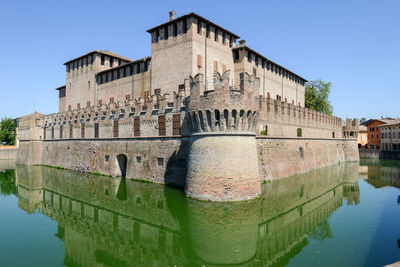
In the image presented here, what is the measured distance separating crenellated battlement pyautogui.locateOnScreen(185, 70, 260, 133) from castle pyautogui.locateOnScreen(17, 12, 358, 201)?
0.21ft

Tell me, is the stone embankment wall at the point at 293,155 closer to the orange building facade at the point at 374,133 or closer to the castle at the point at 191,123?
the castle at the point at 191,123

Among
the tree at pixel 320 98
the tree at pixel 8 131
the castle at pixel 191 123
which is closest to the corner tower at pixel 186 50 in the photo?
the castle at pixel 191 123

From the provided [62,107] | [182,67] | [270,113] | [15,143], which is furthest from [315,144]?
[15,143]

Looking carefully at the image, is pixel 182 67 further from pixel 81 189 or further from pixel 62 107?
pixel 62 107

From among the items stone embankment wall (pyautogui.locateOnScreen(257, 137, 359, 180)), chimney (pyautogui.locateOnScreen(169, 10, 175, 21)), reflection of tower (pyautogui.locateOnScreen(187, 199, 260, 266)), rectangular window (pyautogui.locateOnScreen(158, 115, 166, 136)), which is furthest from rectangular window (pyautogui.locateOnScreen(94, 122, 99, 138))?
stone embankment wall (pyautogui.locateOnScreen(257, 137, 359, 180))

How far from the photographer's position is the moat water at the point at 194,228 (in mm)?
10453

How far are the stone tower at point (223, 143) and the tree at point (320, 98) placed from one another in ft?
141

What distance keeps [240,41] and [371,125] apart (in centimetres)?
5461

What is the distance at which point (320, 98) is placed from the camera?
56.1m

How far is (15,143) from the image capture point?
6444cm

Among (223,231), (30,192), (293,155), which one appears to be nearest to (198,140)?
(223,231)

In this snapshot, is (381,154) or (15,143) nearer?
(381,154)

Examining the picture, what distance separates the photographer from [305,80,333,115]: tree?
183 feet

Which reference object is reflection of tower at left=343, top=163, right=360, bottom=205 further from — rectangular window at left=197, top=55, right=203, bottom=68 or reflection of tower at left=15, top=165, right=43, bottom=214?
reflection of tower at left=15, top=165, right=43, bottom=214
